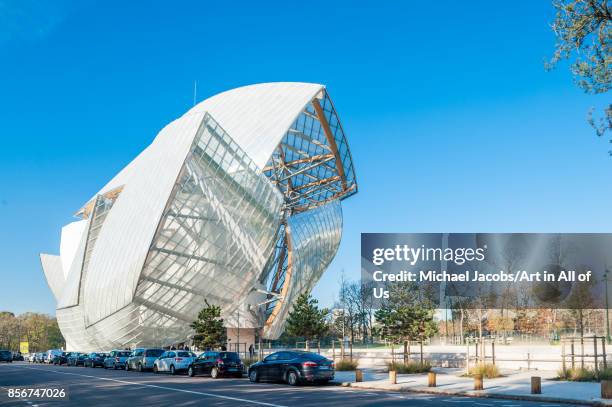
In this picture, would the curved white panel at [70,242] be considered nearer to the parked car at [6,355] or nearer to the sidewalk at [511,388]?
the parked car at [6,355]

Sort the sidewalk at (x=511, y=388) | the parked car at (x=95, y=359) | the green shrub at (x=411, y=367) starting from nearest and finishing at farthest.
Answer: the sidewalk at (x=511, y=388) → the green shrub at (x=411, y=367) → the parked car at (x=95, y=359)

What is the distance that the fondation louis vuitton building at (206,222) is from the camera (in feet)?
157

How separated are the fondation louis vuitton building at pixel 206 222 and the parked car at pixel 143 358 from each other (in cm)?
576

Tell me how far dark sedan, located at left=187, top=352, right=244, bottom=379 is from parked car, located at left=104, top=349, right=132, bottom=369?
14.4 meters

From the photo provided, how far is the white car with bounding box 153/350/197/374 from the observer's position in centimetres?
3750

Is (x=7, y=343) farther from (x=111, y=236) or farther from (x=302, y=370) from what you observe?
(x=302, y=370)

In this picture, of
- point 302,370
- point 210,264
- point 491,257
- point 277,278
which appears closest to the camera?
point 302,370

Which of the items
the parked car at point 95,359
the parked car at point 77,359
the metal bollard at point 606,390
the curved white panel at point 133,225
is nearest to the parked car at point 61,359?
the parked car at point 77,359

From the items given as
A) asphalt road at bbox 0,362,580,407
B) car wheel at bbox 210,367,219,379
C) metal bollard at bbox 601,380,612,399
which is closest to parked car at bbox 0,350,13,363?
car wheel at bbox 210,367,219,379

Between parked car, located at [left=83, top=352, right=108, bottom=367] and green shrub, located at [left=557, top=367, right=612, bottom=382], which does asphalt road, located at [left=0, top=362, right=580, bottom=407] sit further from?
parked car, located at [left=83, top=352, right=108, bottom=367]

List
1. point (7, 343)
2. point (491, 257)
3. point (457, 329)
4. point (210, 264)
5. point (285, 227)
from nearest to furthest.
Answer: point (210, 264) < point (285, 227) < point (491, 257) < point (457, 329) < point (7, 343)

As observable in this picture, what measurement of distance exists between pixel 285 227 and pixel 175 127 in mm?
21422

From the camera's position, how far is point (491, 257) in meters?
85.4

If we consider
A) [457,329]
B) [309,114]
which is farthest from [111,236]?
[457,329]
